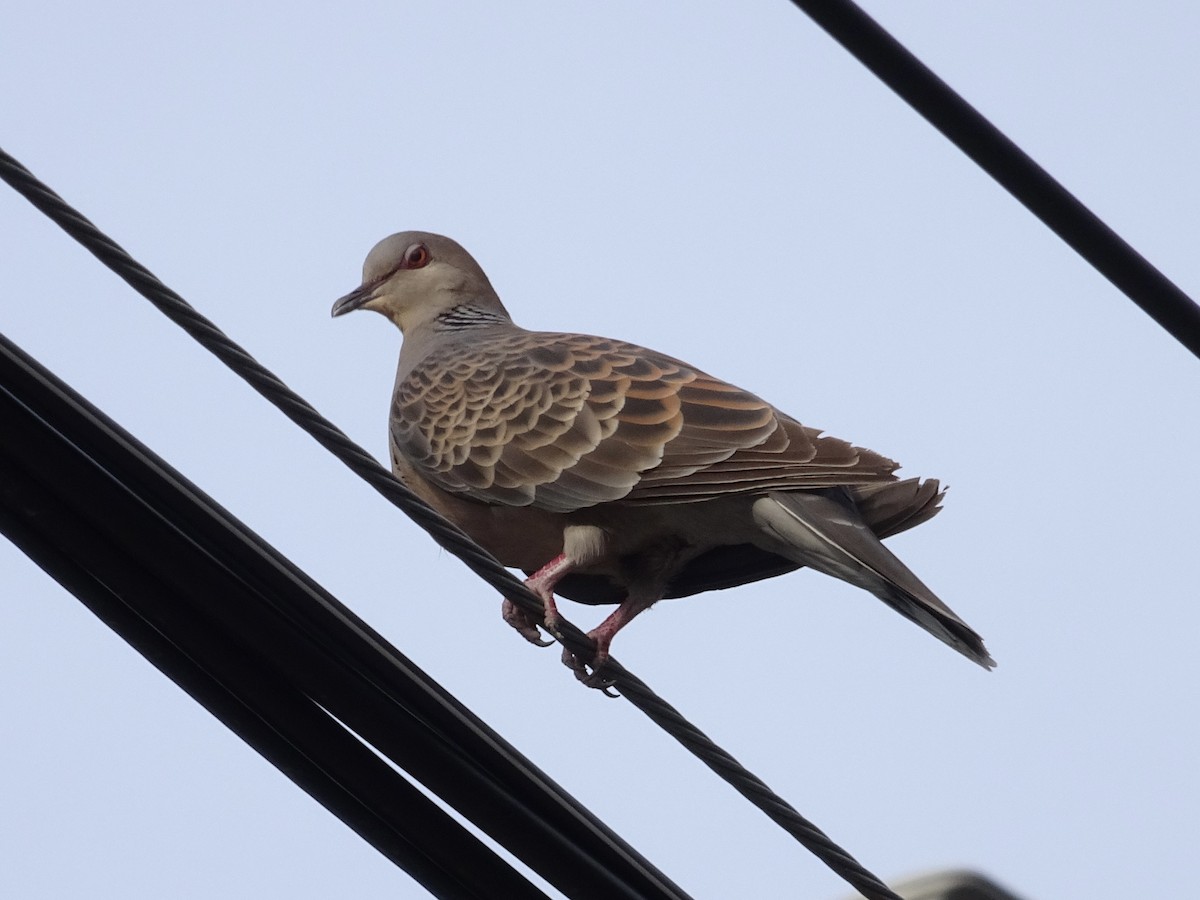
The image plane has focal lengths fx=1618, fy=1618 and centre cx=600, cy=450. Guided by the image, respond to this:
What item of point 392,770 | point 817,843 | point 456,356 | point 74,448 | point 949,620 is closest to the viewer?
point 74,448

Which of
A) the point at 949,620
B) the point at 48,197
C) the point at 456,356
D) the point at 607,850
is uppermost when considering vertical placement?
the point at 456,356

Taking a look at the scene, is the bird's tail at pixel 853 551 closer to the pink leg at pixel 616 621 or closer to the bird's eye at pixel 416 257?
the pink leg at pixel 616 621

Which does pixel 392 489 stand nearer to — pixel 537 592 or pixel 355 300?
pixel 537 592

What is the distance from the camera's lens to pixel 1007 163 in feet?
7.25

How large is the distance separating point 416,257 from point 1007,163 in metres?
3.88

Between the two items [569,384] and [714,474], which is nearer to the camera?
[714,474]

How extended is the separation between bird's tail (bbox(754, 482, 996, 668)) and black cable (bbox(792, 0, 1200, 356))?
132 cm

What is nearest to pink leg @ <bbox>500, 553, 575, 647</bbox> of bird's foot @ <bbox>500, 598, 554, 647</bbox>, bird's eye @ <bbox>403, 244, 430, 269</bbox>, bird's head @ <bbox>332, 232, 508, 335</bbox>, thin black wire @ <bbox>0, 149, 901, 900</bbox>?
bird's foot @ <bbox>500, 598, 554, 647</bbox>

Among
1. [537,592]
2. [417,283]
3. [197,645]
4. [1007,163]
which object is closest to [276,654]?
[197,645]

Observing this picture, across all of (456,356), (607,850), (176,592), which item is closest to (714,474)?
(456,356)

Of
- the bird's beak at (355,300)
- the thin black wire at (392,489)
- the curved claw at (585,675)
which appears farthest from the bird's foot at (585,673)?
the bird's beak at (355,300)

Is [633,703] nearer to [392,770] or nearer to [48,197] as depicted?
[392,770]

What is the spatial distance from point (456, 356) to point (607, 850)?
2924mm

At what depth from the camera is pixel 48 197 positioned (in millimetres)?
2242
